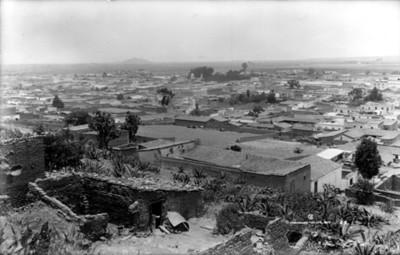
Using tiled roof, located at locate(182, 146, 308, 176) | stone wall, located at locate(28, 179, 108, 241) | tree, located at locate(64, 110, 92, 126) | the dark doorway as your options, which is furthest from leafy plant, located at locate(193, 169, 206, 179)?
tree, located at locate(64, 110, 92, 126)

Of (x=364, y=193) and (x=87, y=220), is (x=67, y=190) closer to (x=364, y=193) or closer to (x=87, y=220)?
(x=87, y=220)

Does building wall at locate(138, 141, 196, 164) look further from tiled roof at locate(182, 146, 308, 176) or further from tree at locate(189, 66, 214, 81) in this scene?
tree at locate(189, 66, 214, 81)

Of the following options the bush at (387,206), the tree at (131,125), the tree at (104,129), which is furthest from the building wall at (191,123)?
the bush at (387,206)

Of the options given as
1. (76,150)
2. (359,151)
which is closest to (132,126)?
(76,150)

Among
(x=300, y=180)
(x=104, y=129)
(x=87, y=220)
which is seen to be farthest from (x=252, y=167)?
(x=87, y=220)

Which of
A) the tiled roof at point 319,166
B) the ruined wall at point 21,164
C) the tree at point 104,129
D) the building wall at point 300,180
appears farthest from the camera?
the tree at point 104,129

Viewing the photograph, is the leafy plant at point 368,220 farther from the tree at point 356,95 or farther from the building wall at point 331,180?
the tree at point 356,95
